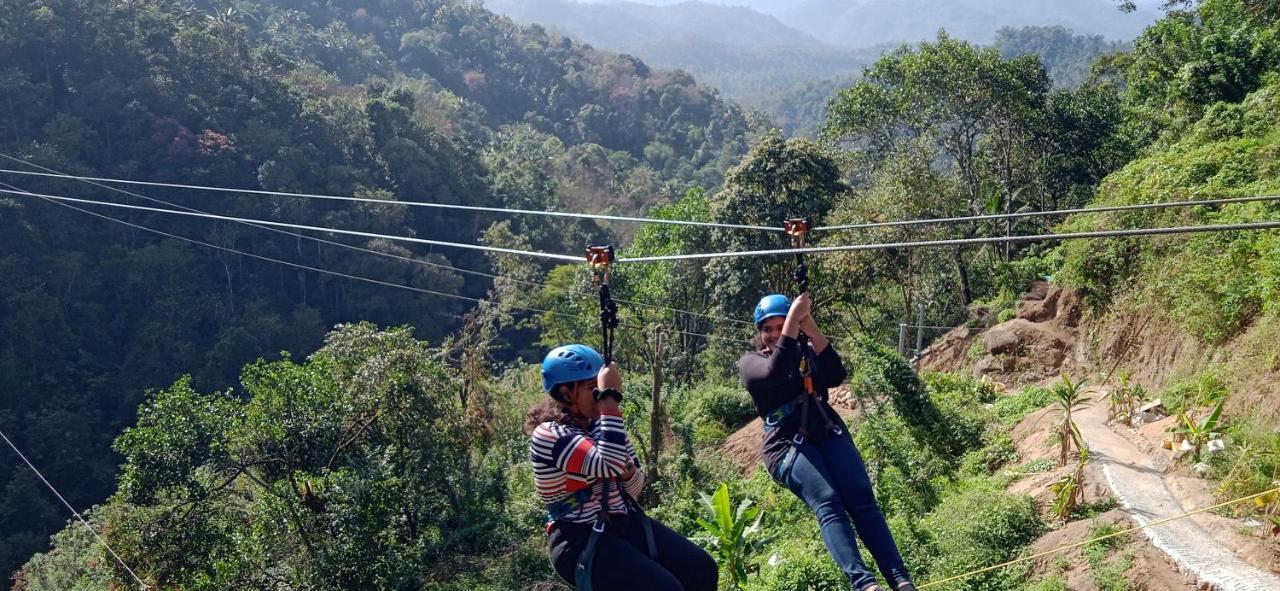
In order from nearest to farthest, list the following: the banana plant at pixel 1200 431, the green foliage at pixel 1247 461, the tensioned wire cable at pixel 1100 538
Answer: the tensioned wire cable at pixel 1100 538
the green foliage at pixel 1247 461
the banana plant at pixel 1200 431

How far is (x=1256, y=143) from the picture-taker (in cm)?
969

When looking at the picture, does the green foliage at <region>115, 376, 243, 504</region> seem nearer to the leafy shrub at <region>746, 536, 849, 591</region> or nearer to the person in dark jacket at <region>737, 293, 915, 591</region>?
the leafy shrub at <region>746, 536, 849, 591</region>

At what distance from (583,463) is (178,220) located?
3953 cm

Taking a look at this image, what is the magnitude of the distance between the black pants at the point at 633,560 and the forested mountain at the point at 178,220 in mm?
25700

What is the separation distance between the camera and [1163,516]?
5.46m

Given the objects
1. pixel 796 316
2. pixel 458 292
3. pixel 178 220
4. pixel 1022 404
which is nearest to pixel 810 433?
pixel 796 316

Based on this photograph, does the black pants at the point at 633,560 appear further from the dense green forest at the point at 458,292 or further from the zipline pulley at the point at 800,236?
the dense green forest at the point at 458,292

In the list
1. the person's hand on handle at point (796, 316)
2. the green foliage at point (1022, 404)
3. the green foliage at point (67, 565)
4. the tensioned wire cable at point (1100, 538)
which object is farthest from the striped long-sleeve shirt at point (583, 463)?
the green foliage at point (67, 565)

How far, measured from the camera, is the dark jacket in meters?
4.38

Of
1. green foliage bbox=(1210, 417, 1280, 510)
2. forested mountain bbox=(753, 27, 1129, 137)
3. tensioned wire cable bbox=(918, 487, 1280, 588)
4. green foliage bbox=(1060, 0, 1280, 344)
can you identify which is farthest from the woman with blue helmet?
forested mountain bbox=(753, 27, 1129, 137)

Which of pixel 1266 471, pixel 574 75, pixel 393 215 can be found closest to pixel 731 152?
pixel 574 75

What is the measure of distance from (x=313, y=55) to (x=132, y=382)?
42997 mm

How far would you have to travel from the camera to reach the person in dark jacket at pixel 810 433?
424cm

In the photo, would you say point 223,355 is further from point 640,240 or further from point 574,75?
point 574,75
